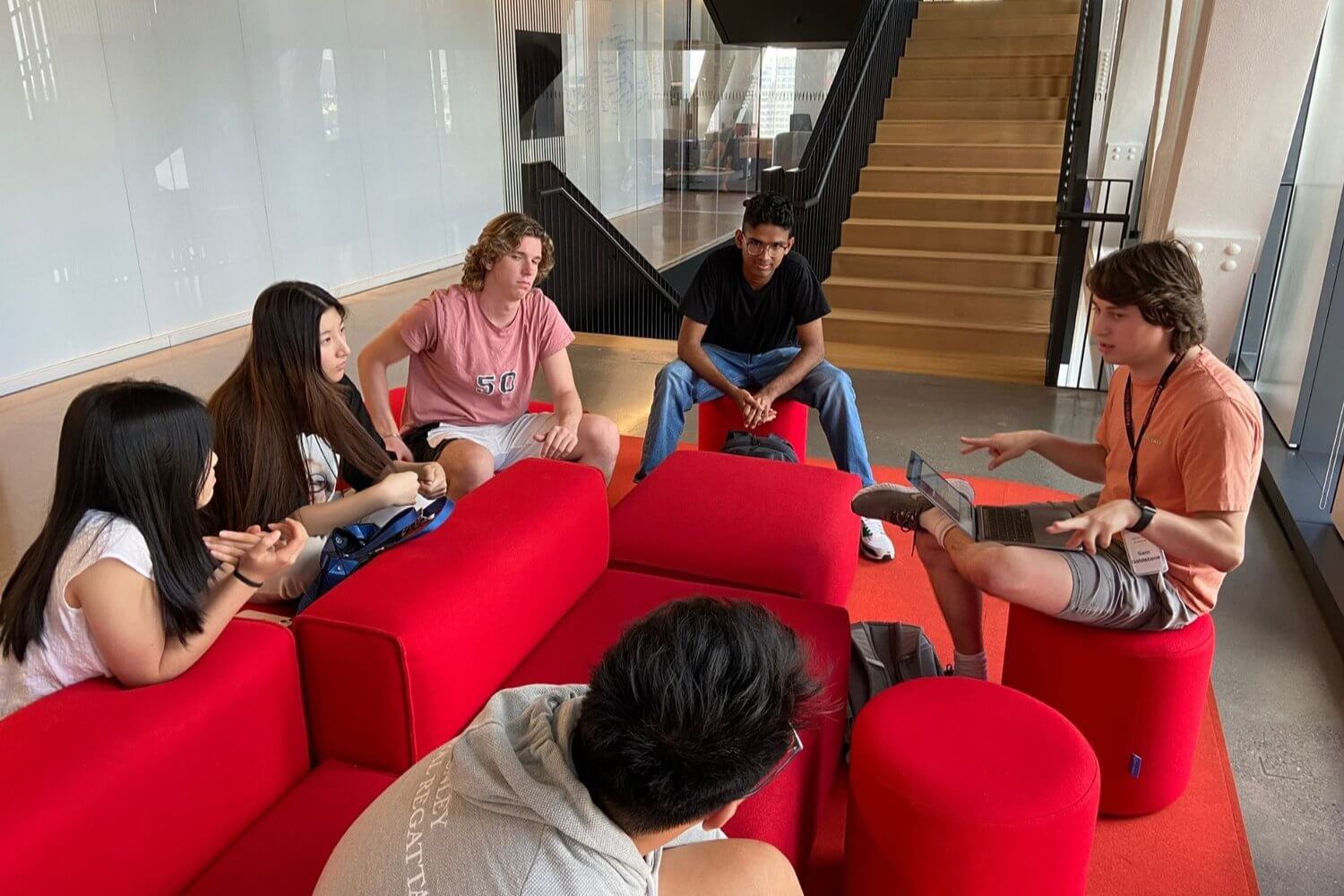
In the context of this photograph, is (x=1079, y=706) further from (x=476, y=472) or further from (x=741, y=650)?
(x=476, y=472)

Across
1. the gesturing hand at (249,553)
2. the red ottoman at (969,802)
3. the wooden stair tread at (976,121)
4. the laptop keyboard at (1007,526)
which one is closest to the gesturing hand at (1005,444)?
the laptop keyboard at (1007,526)

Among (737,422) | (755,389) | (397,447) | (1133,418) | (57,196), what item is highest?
(57,196)

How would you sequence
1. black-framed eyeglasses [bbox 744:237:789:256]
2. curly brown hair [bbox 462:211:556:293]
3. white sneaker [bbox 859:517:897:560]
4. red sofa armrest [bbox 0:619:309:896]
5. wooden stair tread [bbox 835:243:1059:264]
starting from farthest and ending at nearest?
1. wooden stair tread [bbox 835:243:1059:264]
2. black-framed eyeglasses [bbox 744:237:789:256]
3. white sneaker [bbox 859:517:897:560]
4. curly brown hair [bbox 462:211:556:293]
5. red sofa armrest [bbox 0:619:309:896]

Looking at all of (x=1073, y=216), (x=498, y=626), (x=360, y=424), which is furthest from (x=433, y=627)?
(x=1073, y=216)

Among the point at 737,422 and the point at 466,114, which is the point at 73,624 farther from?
the point at 466,114

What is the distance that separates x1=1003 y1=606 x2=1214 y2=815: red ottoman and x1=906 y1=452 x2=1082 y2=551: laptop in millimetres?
184

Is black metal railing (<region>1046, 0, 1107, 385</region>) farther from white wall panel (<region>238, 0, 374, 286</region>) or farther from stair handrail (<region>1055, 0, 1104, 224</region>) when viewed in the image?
white wall panel (<region>238, 0, 374, 286</region>)

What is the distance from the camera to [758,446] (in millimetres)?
3570

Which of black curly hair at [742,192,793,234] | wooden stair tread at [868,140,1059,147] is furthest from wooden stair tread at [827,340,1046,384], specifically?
black curly hair at [742,192,793,234]

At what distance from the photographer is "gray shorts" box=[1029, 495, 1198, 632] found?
2.03 meters

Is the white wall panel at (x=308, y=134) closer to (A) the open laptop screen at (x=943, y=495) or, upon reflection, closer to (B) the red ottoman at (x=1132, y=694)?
(A) the open laptop screen at (x=943, y=495)

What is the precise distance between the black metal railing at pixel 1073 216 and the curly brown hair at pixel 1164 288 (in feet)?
10.9

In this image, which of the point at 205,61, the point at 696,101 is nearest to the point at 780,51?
the point at 696,101

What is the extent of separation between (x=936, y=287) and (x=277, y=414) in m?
5.34
